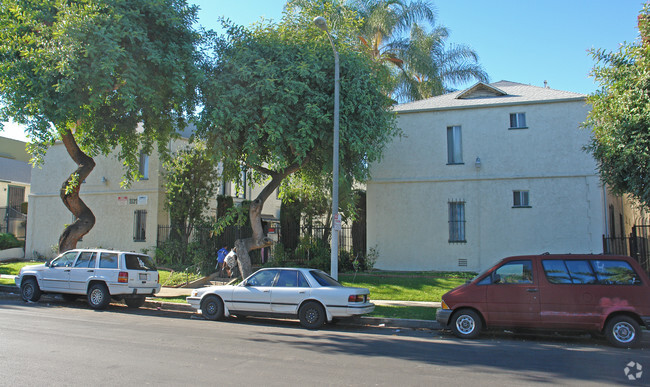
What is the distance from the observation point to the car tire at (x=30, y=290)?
14.2 meters

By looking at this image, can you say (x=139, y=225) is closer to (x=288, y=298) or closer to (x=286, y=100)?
(x=286, y=100)

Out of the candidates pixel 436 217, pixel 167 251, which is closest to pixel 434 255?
pixel 436 217

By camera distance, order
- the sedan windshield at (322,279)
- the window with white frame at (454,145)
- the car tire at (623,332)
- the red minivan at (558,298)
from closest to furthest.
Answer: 1. the car tire at (623,332)
2. the red minivan at (558,298)
3. the sedan windshield at (322,279)
4. the window with white frame at (454,145)

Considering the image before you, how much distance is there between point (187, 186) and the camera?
71.4ft

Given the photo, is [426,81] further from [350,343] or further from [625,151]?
[350,343]

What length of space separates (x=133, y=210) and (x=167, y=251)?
3.75m

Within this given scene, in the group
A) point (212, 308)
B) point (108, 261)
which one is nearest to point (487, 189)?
point (212, 308)

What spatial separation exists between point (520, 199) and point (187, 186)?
14.1 metres

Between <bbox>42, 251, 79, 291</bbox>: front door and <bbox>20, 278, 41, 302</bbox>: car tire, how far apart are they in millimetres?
433

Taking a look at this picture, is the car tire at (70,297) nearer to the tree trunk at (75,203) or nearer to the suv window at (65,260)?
the suv window at (65,260)

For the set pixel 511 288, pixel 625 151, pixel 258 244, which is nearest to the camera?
pixel 511 288

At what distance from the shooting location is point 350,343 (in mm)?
8969

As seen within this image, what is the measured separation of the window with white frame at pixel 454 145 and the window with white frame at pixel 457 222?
177 cm

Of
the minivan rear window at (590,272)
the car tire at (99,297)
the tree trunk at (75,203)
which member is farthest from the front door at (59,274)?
the minivan rear window at (590,272)
